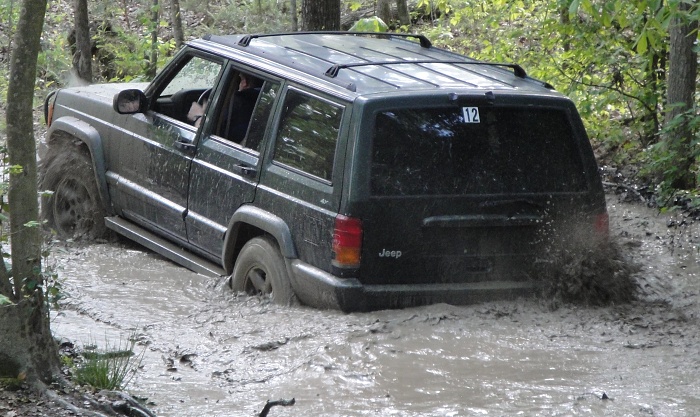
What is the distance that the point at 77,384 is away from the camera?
4406 millimetres

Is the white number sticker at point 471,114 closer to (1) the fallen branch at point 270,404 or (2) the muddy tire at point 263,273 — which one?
(2) the muddy tire at point 263,273

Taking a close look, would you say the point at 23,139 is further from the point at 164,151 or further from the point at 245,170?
the point at 164,151

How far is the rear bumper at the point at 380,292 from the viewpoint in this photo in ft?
18.6

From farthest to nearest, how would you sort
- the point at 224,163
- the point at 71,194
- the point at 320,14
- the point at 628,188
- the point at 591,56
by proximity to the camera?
1. the point at 591,56
2. the point at 320,14
3. the point at 628,188
4. the point at 71,194
5. the point at 224,163

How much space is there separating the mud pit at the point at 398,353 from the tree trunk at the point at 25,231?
644 mm

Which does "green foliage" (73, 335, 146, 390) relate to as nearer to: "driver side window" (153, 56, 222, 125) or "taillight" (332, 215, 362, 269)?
"taillight" (332, 215, 362, 269)

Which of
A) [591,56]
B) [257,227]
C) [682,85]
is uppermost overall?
[591,56]

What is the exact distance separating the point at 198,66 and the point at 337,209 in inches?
88.6

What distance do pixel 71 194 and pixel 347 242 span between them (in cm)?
360

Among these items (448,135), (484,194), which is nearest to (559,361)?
(484,194)

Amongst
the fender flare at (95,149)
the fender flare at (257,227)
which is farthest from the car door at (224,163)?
the fender flare at (95,149)

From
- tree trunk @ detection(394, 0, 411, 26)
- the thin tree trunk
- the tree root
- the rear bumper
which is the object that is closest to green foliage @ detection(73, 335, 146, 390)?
the tree root

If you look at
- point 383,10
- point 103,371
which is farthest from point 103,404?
point 383,10

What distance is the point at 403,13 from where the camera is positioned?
16438 millimetres
